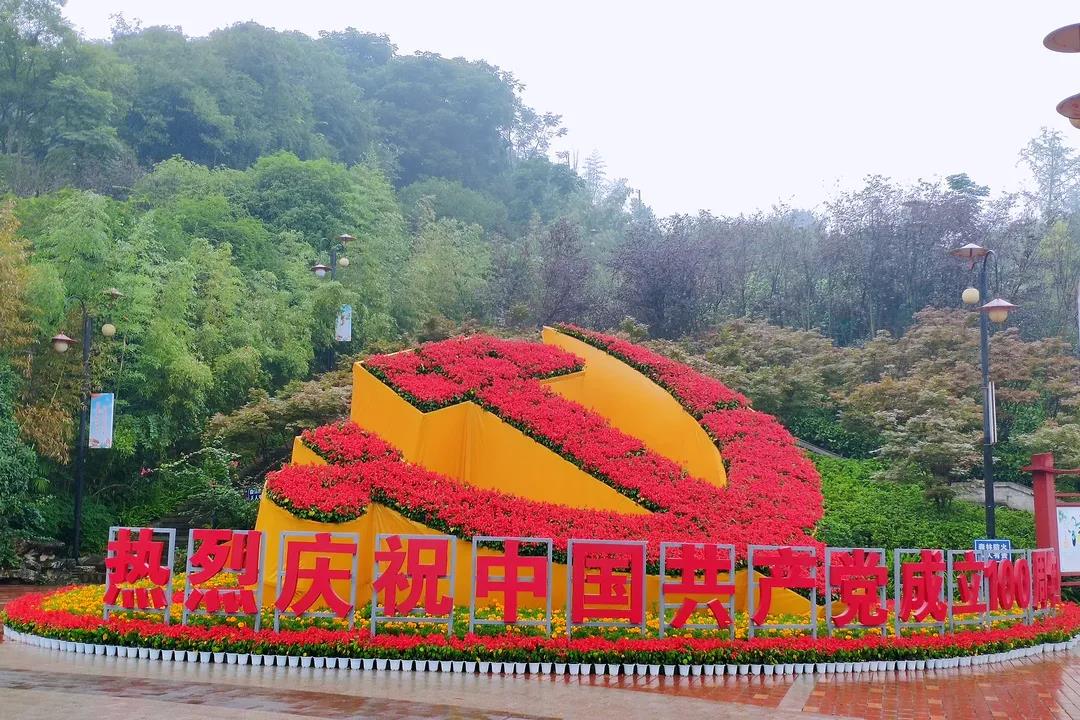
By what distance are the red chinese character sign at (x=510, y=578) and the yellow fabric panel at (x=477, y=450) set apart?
5.93 feet

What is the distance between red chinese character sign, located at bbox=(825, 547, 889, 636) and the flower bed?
0.19 m

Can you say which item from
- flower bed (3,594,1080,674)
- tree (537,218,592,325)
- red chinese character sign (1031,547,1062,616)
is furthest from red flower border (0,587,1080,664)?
tree (537,218,592,325)

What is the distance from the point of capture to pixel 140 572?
853cm

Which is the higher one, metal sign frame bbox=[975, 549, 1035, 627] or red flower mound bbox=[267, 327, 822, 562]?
red flower mound bbox=[267, 327, 822, 562]

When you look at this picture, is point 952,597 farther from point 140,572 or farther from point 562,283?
point 562,283

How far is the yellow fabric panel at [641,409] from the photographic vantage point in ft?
37.9

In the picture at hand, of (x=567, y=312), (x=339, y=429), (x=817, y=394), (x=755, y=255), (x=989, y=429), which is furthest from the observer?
(x=755, y=255)

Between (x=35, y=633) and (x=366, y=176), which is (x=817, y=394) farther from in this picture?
(x=366, y=176)

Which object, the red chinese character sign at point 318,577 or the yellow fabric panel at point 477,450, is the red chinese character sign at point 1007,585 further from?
the red chinese character sign at point 318,577

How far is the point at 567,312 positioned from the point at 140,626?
15.8 m

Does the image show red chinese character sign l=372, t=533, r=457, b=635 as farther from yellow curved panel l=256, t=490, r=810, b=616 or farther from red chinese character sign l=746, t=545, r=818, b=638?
red chinese character sign l=746, t=545, r=818, b=638

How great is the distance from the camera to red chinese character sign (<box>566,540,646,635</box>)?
7863 mm

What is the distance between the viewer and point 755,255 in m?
28.0

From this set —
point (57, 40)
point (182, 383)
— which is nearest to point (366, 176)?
point (57, 40)
